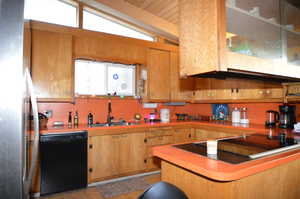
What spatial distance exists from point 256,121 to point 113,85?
2709mm

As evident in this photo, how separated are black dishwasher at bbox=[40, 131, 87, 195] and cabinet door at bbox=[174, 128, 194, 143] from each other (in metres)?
1.64

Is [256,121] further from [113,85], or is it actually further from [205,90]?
[113,85]

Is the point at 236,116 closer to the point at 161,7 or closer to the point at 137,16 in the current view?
the point at 161,7

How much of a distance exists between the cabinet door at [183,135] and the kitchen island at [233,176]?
6.62 feet

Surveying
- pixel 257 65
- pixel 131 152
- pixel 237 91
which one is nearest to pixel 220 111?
pixel 237 91

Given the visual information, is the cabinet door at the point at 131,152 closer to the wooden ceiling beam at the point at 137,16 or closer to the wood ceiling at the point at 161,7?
the wooden ceiling beam at the point at 137,16

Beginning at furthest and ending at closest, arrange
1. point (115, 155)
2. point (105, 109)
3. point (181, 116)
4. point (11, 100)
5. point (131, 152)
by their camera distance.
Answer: point (181, 116) → point (105, 109) → point (131, 152) → point (115, 155) → point (11, 100)

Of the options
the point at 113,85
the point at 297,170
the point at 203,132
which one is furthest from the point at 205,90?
the point at 297,170

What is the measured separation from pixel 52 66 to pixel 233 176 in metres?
2.69

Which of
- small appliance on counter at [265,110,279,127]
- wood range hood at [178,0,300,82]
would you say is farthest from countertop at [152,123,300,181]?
small appliance on counter at [265,110,279,127]

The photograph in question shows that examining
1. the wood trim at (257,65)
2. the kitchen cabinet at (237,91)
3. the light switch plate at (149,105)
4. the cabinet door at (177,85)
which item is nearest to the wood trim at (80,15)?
the cabinet door at (177,85)

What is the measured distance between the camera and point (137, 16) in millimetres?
A: 3400

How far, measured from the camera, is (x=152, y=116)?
3.70 meters

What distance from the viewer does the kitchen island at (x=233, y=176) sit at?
91cm
